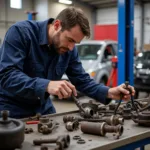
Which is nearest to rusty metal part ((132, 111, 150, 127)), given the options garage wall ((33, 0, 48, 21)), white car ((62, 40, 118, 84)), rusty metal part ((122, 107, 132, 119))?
rusty metal part ((122, 107, 132, 119))

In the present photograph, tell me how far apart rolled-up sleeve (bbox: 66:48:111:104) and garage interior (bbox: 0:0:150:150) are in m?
0.06

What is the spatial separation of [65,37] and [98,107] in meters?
0.56

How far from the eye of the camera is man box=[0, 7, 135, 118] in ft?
5.10

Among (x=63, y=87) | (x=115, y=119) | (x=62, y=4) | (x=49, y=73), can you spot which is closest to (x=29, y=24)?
(x=49, y=73)

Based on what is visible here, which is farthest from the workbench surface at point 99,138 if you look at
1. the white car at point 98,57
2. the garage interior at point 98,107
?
the white car at point 98,57

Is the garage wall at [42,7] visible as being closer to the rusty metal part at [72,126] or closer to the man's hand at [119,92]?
the man's hand at [119,92]

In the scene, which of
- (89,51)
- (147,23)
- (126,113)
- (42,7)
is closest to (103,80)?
(89,51)

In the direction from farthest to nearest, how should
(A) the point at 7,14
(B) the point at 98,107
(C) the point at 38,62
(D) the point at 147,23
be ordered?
1. (D) the point at 147,23
2. (A) the point at 7,14
3. (B) the point at 98,107
4. (C) the point at 38,62

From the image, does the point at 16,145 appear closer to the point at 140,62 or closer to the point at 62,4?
the point at 140,62

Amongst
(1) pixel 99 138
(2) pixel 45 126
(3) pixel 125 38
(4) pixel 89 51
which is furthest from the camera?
(4) pixel 89 51

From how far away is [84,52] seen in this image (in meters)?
6.43

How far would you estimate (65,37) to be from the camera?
1771mm

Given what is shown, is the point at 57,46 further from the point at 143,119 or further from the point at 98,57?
the point at 98,57

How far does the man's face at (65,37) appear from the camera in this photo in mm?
1740
